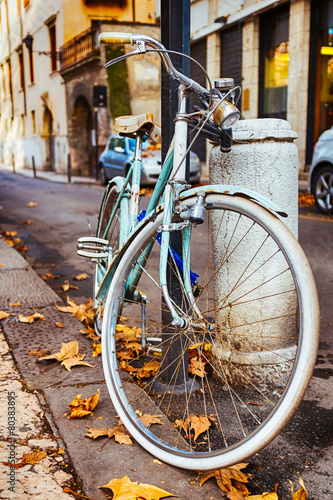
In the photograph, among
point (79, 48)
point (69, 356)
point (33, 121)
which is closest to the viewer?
point (69, 356)

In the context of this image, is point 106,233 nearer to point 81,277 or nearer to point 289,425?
point 289,425

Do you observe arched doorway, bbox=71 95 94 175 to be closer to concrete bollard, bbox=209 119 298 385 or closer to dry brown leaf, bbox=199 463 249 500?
concrete bollard, bbox=209 119 298 385

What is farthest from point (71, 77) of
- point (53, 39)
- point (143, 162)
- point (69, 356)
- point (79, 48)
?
point (69, 356)

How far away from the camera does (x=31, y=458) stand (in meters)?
1.97

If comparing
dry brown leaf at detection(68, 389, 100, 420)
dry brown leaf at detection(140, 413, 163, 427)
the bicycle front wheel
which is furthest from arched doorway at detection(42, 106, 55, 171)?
dry brown leaf at detection(140, 413, 163, 427)

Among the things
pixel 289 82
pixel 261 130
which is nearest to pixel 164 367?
pixel 261 130

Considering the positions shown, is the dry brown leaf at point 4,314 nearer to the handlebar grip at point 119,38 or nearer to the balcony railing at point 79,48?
the handlebar grip at point 119,38

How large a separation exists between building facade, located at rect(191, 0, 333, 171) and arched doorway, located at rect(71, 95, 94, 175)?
30.2 ft

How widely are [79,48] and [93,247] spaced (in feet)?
76.0

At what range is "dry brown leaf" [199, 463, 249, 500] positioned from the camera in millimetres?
1815

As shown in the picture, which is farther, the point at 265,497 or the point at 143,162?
the point at 143,162

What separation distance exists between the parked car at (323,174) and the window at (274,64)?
7.03 meters

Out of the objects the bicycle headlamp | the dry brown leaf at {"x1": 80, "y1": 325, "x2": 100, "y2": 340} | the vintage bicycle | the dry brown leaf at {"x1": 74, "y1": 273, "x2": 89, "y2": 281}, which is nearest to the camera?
the vintage bicycle

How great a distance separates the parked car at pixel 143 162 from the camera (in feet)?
45.5
